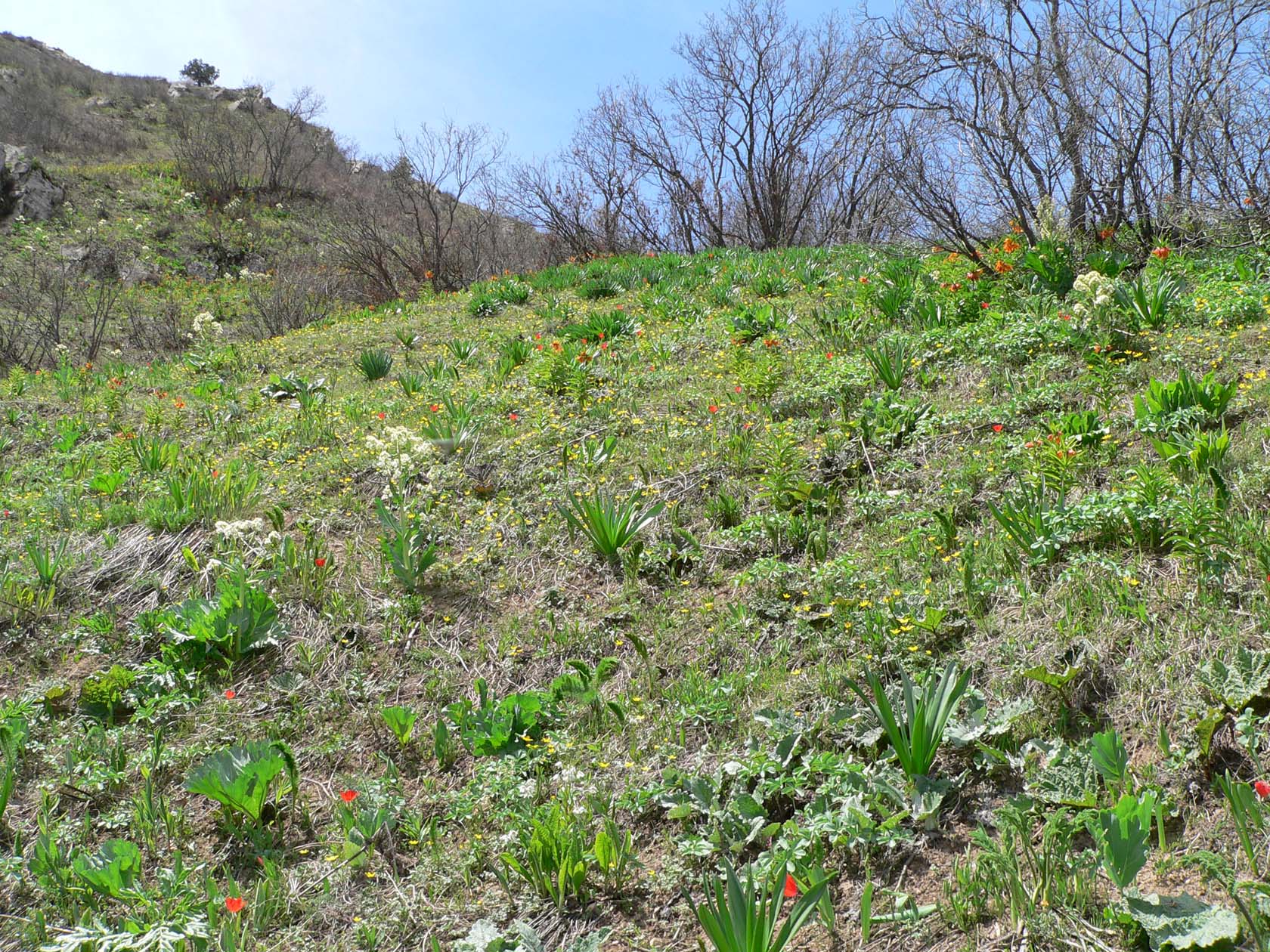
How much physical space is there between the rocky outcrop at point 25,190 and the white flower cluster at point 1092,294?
2165 centimetres

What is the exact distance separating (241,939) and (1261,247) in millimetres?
7008

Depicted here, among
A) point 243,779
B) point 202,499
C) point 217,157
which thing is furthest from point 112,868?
point 217,157

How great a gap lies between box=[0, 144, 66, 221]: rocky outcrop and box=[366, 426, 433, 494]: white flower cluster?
19.2 meters

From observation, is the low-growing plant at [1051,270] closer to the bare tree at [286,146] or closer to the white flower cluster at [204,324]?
the white flower cluster at [204,324]

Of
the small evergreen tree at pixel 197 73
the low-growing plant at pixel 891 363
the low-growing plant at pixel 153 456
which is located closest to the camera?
the low-growing plant at pixel 891 363

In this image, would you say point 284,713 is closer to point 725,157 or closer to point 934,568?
point 934,568

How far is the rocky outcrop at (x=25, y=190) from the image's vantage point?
17953 millimetres

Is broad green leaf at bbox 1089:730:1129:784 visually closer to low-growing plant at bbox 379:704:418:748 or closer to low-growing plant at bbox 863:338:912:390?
low-growing plant at bbox 379:704:418:748

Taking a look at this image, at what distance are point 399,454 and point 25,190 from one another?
19892mm

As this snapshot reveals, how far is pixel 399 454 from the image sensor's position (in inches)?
177

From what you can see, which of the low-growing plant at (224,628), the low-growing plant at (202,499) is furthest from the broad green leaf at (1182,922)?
the low-growing plant at (202,499)

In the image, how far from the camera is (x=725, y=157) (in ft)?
72.3

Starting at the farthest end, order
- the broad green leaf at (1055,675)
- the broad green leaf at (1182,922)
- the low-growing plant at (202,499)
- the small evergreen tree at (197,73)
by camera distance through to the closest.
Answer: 1. the small evergreen tree at (197,73)
2. the low-growing plant at (202,499)
3. the broad green leaf at (1055,675)
4. the broad green leaf at (1182,922)

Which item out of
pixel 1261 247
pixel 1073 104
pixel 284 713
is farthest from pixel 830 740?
pixel 1073 104
